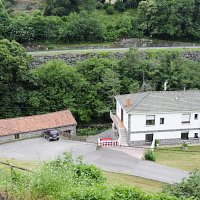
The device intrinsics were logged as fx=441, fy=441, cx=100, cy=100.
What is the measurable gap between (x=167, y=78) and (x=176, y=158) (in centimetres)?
1392

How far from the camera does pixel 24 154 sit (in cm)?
3278

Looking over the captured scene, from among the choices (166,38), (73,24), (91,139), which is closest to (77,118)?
(91,139)

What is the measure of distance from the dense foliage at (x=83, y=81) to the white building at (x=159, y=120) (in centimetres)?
602

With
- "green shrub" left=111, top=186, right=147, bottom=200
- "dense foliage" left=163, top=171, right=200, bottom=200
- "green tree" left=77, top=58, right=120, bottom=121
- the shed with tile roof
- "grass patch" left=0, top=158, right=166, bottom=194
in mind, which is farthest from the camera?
"green tree" left=77, top=58, right=120, bottom=121

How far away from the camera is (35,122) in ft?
122

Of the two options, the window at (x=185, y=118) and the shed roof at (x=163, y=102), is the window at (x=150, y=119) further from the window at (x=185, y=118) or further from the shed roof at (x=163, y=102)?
the window at (x=185, y=118)

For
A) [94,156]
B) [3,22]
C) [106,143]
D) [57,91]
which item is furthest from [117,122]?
[3,22]

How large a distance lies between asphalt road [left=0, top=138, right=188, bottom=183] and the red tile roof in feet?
3.60

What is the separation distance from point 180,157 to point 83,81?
560 inches

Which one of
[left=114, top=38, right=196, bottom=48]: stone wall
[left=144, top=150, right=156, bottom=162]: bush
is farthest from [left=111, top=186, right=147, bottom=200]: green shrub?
Result: [left=114, top=38, right=196, bottom=48]: stone wall

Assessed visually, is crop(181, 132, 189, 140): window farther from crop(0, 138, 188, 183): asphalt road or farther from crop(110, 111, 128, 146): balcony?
crop(0, 138, 188, 183): asphalt road

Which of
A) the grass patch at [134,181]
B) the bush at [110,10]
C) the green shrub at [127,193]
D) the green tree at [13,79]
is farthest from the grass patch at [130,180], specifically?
the bush at [110,10]

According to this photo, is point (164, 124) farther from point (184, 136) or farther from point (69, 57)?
point (69, 57)

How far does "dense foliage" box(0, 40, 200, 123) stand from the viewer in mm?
40875
